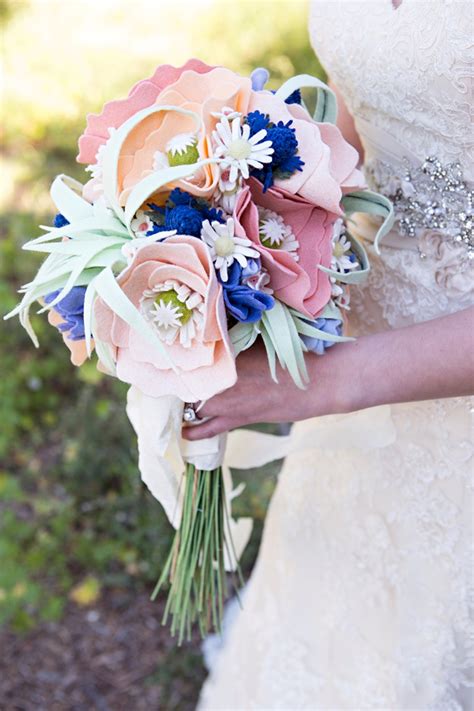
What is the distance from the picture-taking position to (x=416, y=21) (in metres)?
1.19

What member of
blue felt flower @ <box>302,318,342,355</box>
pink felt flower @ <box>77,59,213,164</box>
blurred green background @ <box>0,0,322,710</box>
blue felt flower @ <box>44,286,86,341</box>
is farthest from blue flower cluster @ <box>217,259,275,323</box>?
blurred green background @ <box>0,0,322,710</box>

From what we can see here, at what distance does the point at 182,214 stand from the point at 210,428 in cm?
39

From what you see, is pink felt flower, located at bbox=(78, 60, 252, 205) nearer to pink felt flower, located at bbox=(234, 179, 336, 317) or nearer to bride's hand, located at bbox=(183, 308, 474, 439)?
pink felt flower, located at bbox=(234, 179, 336, 317)

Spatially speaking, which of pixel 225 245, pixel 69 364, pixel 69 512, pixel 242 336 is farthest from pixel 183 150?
pixel 69 364

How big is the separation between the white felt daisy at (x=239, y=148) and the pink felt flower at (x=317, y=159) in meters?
0.07

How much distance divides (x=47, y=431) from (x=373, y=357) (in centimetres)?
257

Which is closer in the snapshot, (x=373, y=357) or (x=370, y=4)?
(x=373, y=357)

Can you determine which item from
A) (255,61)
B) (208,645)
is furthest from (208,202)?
(255,61)

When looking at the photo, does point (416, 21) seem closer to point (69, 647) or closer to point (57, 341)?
point (69, 647)

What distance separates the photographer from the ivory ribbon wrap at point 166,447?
1.27 m

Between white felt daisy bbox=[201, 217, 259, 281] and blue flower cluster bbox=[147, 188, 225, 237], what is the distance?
16mm

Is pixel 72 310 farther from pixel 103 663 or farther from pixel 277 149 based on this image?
pixel 103 663

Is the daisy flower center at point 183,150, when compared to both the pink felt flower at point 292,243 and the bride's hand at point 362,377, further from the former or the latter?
the bride's hand at point 362,377

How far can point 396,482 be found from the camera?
4.80 feet
